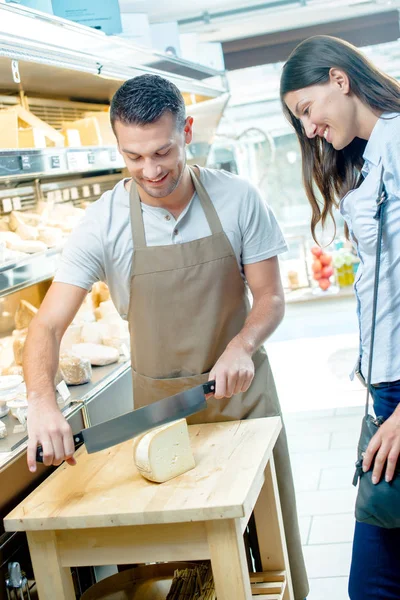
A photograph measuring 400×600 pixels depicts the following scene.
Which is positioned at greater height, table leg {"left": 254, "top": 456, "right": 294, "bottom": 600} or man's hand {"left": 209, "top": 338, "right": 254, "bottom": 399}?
man's hand {"left": 209, "top": 338, "right": 254, "bottom": 399}

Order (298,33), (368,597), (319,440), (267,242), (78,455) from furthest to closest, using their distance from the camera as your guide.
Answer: (298,33) → (319,440) → (267,242) → (78,455) → (368,597)

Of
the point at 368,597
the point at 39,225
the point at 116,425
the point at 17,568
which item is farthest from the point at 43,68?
the point at 368,597

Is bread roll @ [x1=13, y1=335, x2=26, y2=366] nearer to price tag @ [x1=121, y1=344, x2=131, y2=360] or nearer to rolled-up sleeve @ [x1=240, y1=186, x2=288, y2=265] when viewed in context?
price tag @ [x1=121, y1=344, x2=131, y2=360]

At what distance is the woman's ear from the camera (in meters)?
1.89

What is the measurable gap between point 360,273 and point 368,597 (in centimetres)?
84

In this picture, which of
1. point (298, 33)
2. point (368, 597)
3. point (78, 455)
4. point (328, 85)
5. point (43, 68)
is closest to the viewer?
point (328, 85)

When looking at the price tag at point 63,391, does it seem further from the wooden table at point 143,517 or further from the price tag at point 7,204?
the price tag at point 7,204

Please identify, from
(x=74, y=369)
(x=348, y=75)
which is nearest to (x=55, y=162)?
(x=74, y=369)

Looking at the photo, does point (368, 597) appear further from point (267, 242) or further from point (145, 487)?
point (267, 242)

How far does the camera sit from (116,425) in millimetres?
1929

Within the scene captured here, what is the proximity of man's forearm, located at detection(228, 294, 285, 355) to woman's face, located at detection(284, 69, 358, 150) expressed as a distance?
61 cm

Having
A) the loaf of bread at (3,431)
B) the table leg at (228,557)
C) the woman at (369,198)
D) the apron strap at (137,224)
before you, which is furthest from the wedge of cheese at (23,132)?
the table leg at (228,557)

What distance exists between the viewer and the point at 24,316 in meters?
3.22

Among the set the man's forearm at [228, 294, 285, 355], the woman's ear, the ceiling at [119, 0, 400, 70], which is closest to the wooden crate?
the man's forearm at [228, 294, 285, 355]
